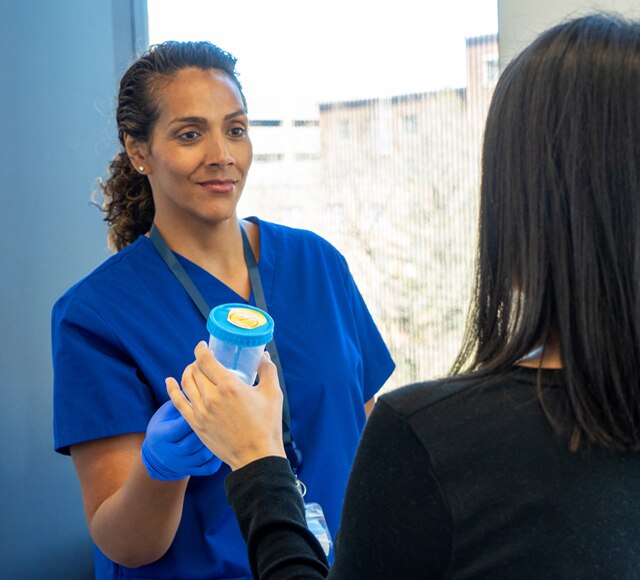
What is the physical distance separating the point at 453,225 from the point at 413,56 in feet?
1.31

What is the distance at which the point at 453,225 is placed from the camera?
202 centimetres

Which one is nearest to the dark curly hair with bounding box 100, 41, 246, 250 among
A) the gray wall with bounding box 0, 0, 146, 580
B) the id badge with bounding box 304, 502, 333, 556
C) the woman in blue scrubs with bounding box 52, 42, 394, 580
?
the woman in blue scrubs with bounding box 52, 42, 394, 580

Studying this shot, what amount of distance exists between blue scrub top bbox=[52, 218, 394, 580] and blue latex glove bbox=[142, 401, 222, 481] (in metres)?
0.15

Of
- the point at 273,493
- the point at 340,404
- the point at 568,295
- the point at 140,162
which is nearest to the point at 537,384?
the point at 568,295

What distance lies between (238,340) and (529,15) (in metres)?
1.09

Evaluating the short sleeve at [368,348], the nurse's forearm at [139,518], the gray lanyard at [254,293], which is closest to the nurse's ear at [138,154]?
the gray lanyard at [254,293]

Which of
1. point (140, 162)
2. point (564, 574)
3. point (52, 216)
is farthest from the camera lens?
point (52, 216)

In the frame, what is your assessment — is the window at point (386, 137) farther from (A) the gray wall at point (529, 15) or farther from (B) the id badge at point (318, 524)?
(B) the id badge at point (318, 524)

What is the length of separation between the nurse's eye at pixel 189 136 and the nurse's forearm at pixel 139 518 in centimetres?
54

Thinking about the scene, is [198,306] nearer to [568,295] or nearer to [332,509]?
[332,509]

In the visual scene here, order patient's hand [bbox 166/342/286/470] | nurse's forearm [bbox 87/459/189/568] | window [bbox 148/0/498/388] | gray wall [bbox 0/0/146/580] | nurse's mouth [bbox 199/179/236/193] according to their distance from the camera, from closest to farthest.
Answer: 1. patient's hand [bbox 166/342/286/470]
2. nurse's forearm [bbox 87/459/189/568]
3. nurse's mouth [bbox 199/179/236/193]
4. gray wall [bbox 0/0/146/580]
5. window [bbox 148/0/498/388]

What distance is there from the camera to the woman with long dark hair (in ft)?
2.22

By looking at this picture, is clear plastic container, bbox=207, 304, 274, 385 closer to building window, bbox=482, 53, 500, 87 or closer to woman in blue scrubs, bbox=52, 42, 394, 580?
woman in blue scrubs, bbox=52, 42, 394, 580

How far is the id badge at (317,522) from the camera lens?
4.24ft
